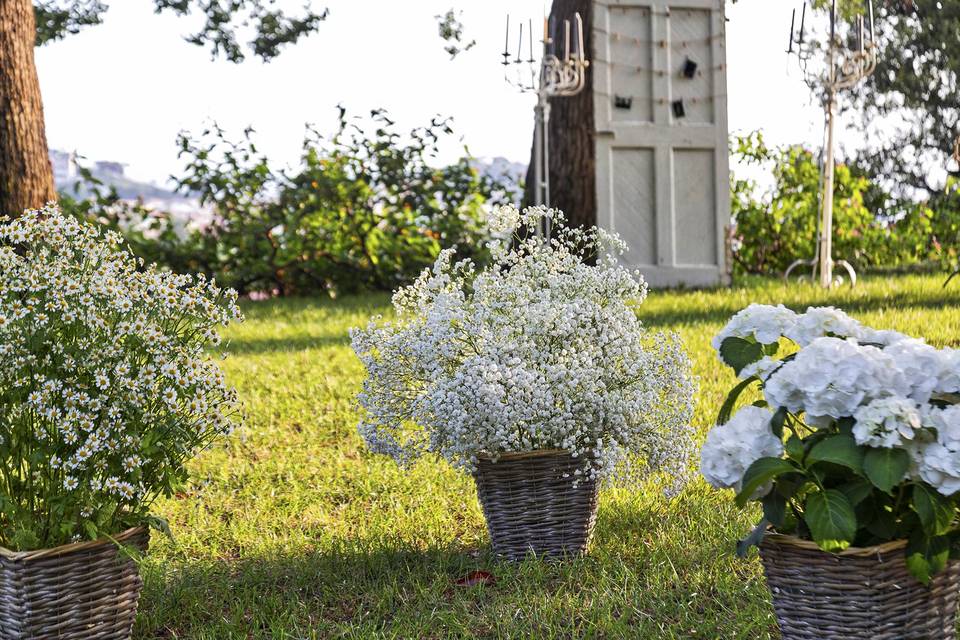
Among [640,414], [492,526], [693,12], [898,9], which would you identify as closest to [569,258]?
[640,414]

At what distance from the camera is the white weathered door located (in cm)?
791

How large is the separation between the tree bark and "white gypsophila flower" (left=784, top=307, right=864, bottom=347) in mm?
5666

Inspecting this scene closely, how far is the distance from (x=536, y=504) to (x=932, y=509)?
3.64ft

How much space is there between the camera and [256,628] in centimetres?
243

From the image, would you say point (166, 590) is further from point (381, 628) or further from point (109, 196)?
point (109, 196)

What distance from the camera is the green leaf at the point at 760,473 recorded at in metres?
1.80

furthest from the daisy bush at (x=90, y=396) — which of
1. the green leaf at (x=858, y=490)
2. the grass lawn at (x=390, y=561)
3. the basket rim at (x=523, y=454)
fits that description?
the green leaf at (x=858, y=490)

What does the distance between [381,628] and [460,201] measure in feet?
23.6

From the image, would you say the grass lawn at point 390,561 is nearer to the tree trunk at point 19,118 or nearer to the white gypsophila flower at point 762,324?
the white gypsophila flower at point 762,324

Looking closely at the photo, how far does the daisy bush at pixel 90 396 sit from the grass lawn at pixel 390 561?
255 millimetres

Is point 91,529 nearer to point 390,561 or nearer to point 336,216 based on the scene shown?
point 390,561

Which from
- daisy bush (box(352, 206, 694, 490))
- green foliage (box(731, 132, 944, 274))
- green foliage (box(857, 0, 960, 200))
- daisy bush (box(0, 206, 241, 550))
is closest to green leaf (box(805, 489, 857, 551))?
daisy bush (box(352, 206, 694, 490))

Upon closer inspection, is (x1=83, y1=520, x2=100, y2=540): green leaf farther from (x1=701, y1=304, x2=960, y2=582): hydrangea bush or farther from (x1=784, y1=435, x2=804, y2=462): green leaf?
(x1=784, y1=435, x2=804, y2=462): green leaf

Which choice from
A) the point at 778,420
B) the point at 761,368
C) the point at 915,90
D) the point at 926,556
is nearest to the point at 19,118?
the point at 761,368
